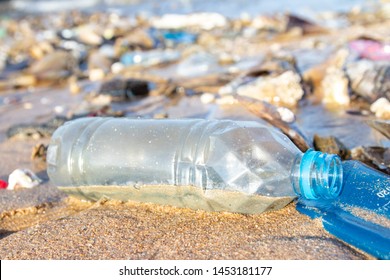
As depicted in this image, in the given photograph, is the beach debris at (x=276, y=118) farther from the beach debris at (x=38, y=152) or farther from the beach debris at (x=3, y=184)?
the beach debris at (x=3, y=184)

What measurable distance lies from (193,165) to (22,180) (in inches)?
45.3

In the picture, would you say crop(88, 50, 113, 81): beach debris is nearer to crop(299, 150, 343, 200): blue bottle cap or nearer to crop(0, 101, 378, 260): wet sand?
crop(0, 101, 378, 260): wet sand

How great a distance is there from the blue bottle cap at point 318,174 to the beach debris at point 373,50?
2.83m

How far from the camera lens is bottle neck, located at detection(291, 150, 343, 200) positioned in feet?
5.61

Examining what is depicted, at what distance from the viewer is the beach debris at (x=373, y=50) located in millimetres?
4305

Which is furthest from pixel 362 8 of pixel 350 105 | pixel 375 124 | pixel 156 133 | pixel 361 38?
pixel 156 133

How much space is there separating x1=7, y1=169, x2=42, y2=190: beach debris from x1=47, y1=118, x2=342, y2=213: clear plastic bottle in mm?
405

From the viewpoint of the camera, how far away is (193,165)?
6.12ft

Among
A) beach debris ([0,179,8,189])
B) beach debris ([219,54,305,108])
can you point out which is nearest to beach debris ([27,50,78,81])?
beach debris ([219,54,305,108])

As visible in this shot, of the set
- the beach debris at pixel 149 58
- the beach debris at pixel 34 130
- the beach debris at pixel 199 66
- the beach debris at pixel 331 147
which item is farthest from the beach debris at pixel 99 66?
the beach debris at pixel 331 147

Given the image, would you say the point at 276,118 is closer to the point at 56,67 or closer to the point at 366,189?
the point at 366,189

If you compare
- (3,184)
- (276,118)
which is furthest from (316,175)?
(3,184)
